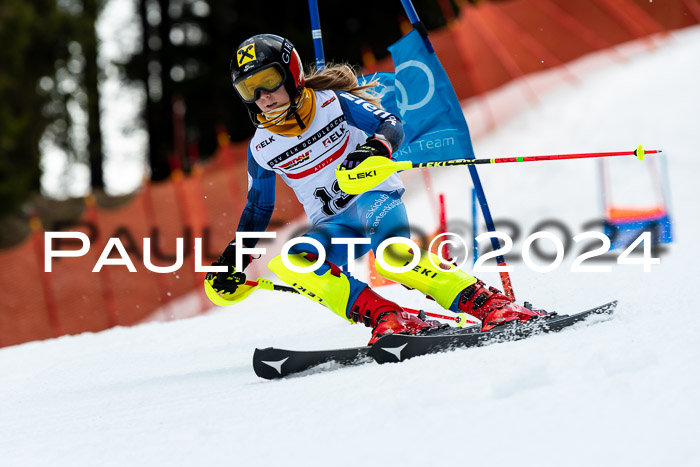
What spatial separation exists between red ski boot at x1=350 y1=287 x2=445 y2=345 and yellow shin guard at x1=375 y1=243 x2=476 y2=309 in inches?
5.9

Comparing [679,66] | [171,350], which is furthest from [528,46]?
[171,350]

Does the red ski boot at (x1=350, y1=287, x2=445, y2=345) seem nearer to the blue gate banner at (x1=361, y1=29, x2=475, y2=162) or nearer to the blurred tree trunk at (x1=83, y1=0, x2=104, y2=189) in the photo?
the blue gate banner at (x1=361, y1=29, x2=475, y2=162)

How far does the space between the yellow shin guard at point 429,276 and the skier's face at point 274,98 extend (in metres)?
0.86

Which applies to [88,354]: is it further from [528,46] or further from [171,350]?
[528,46]

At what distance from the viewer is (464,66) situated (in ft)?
41.0

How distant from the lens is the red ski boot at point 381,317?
3.87 metres

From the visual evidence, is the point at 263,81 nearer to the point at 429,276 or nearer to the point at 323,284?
the point at 323,284

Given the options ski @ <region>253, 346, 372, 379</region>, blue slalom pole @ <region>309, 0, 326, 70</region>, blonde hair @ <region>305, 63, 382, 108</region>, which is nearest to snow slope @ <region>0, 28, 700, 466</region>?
ski @ <region>253, 346, 372, 379</region>

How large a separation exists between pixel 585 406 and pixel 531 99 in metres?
11.2

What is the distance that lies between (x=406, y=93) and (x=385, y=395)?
2498 millimetres

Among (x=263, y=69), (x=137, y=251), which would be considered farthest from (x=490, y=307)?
(x=137, y=251)

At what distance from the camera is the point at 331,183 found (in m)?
4.12

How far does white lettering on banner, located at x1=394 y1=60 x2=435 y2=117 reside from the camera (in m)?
4.80

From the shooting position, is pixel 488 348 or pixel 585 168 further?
pixel 585 168
